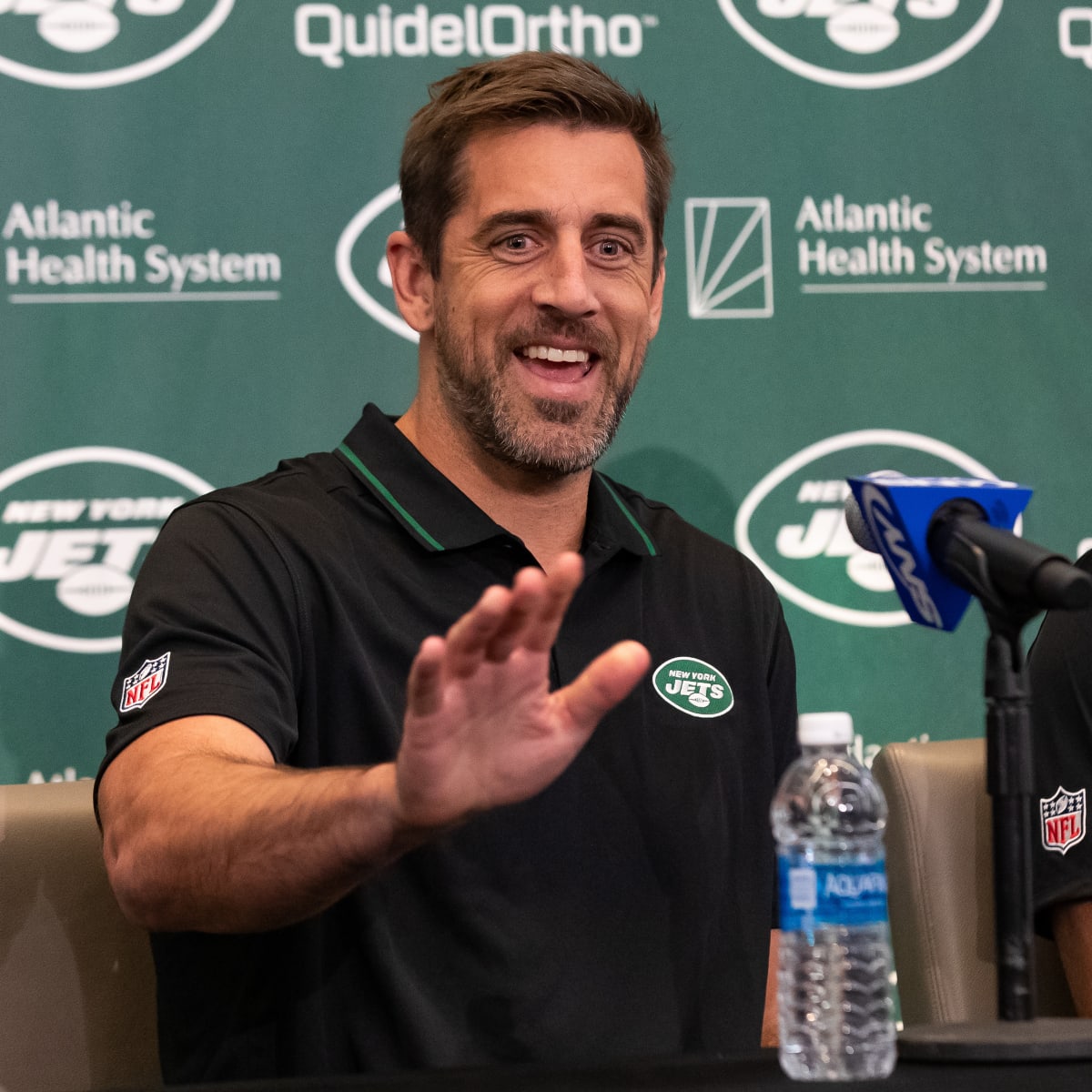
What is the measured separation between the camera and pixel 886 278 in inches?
98.1

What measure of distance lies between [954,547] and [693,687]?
2.79ft

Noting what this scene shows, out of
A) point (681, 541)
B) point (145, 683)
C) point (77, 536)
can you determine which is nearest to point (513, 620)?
point (145, 683)

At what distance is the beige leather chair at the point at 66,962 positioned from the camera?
177 centimetres

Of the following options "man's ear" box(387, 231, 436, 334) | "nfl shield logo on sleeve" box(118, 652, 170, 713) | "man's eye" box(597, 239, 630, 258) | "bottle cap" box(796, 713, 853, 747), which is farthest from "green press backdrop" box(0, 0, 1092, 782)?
"bottle cap" box(796, 713, 853, 747)

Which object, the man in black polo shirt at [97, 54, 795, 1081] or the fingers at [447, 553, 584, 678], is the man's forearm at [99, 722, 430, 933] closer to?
the man in black polo shirt at [97, 54, 795, 1081]

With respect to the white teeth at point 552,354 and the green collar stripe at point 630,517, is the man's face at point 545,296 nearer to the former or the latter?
the white teeth at point 552,354

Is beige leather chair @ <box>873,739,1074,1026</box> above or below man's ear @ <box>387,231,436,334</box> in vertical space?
below

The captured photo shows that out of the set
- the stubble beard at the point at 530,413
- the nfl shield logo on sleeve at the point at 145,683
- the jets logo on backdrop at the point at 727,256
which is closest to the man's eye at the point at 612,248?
the stubble beard at the point at 530,413

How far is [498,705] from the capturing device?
1051 millimetres

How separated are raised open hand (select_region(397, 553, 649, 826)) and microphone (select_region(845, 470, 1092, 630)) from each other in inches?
9.4

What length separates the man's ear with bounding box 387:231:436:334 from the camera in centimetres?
207

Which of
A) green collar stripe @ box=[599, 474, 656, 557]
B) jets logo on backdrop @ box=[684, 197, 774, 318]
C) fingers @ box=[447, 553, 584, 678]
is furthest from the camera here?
jets logo on backdrop @ box=[684, 197, 774, 318]

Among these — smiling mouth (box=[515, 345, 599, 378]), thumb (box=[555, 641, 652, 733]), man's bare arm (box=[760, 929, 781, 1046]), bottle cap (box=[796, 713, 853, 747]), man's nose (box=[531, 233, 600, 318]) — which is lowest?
man's bare arm (box=[760, 929, 781, 1046])

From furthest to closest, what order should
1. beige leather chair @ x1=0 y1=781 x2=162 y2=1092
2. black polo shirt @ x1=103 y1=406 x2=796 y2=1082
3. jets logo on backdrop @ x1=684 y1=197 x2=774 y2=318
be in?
jets logo on backdrop @ x1=684 y1=197 x2=774 y2=318
beige leather chair @ x1=0 y1=781 x2=162 y2=1092
black polo shirt @ x1=103 y1=406 x2=796 y2=1082
